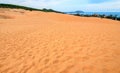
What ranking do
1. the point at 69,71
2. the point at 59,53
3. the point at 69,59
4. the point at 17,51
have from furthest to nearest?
the point at 17,51
the point at 59,53
the point at 69,59
the point at 69,71

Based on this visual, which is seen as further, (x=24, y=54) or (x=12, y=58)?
(x=24, y=54)

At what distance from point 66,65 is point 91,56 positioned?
1009 millimetres

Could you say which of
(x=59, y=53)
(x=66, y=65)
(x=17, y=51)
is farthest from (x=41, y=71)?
(x=17, y=51)

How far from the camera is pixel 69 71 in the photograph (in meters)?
Result: 3.98

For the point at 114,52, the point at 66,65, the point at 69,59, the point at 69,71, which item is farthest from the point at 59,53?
the point at 114,52

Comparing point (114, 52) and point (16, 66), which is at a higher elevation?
point (114, 52)

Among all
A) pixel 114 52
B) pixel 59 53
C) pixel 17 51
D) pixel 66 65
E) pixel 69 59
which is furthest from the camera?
pixel 17 51

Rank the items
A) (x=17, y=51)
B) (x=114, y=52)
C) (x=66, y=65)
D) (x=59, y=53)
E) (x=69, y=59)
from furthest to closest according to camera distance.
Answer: (x=17, y=51), (x=59, y=53), (x=114, y=52), (x=69, y=59), (x=66, y=65)

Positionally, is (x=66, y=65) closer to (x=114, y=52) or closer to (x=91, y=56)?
(x=91, y=56)

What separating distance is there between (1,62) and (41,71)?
164 centimetres

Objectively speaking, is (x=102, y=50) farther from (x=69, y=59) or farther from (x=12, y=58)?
(x=12, y=58)

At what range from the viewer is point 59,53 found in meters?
5.48

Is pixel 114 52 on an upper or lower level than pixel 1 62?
upper

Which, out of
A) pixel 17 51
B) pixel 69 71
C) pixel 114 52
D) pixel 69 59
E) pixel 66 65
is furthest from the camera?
pixel 17 51
